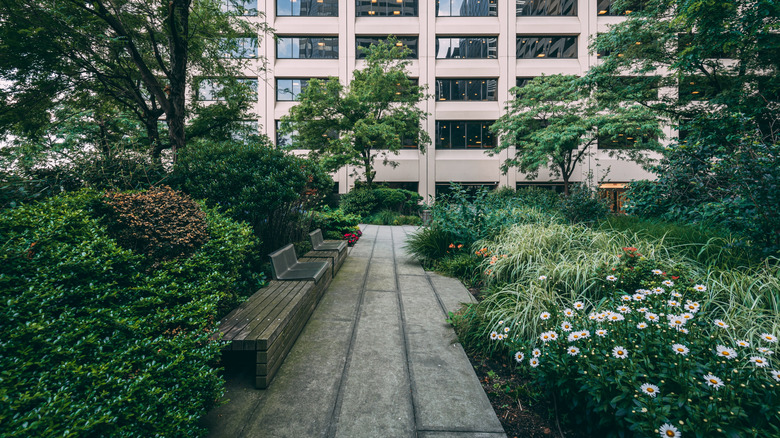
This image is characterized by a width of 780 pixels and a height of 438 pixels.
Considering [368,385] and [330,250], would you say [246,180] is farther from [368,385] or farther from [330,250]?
[368,385]

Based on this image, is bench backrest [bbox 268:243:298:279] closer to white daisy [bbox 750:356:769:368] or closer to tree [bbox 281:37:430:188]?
white daisy [bbox 750:356:769:368]

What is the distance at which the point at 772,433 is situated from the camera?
1453mm

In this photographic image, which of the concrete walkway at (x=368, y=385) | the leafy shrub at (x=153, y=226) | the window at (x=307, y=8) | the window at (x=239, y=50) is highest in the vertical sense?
the window at (x=307, y=8)

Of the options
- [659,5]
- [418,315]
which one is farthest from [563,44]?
[418,315]

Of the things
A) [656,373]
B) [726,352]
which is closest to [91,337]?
[656,373]

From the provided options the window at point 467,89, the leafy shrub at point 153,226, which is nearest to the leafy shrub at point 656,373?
the leafy shrub at point 153,226

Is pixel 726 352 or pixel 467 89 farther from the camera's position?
pixel 467 89

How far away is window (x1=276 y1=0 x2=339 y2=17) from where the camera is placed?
20.2 metres

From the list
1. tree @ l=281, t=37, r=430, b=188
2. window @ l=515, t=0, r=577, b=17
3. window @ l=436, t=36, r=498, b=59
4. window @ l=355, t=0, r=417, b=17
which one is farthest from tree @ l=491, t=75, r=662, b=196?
window @ l=355, t=0, r=417, b=17

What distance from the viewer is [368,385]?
2.33 metres

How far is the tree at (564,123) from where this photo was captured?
44.3 ft

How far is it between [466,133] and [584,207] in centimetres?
1541

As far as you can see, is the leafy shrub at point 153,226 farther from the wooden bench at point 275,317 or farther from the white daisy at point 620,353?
the white daisy at point 620,353

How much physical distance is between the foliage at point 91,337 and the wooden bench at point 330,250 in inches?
107
